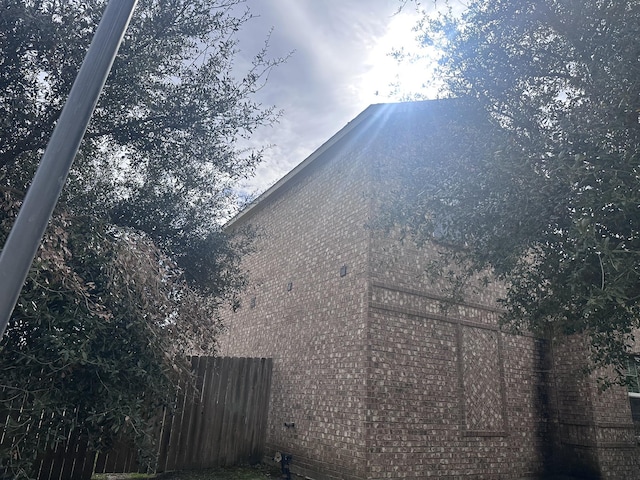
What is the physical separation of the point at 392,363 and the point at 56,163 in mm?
6302

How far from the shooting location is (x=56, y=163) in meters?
2.59

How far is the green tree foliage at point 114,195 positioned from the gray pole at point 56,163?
6.73 ft

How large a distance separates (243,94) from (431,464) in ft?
22.5

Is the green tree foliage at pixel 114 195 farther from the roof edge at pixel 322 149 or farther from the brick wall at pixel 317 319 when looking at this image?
the brick wall at pixel 317 319

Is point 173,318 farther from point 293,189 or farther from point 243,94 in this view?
point 293,189

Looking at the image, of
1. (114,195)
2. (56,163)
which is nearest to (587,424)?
(114,195)

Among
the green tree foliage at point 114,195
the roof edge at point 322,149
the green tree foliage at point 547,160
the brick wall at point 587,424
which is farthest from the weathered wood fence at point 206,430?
the brick wall at point 587,424

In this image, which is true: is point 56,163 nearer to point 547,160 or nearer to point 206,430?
point 547,160

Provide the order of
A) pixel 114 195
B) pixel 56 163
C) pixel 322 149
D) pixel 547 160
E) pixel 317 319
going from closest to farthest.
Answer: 1. pixel 56 163
2. pixel 547 160
3. pixel 114 195
4. pixel 317 319
5. pixel 322 149

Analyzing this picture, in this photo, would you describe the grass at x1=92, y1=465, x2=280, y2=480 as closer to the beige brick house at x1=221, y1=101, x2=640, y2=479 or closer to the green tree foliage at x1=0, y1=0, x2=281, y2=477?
the beige brick house at x1=221, y1=101, x2=640, y2=479

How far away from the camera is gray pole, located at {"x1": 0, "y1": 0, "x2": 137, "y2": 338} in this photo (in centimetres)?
236

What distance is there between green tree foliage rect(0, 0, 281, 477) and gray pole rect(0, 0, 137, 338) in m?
2.05

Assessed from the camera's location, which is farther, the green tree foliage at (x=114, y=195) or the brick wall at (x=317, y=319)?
the brick wall at (x=317, y=319)

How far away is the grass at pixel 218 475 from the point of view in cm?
761
